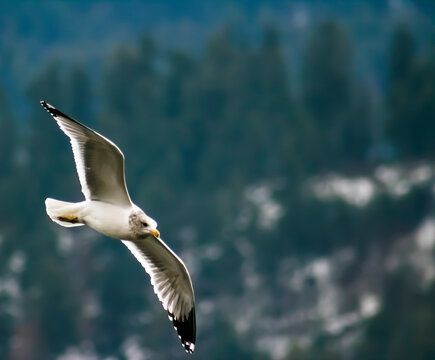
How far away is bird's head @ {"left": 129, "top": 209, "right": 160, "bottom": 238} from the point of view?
9.53m

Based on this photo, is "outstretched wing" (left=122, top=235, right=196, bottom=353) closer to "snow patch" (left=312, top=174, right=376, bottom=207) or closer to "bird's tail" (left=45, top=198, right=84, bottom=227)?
"bird's tail" (left=45, top=198, right=84, bottom=227)

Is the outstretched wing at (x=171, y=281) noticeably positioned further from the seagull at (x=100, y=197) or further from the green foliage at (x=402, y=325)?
the green foliage at (x=402, y=325)

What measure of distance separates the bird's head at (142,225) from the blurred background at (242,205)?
23.0 meters

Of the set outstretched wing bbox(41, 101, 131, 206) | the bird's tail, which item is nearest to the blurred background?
outstretched wing bbox(41, 101, 131, 206)

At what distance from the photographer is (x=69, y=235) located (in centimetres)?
4544

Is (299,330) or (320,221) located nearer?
(299,330)

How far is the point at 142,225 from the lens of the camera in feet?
31.4

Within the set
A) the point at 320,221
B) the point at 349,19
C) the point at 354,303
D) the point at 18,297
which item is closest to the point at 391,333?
the point at 354,303

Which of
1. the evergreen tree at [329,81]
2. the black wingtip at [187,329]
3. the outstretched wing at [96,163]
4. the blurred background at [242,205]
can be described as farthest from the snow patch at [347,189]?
the outstretched wing at [96,163]

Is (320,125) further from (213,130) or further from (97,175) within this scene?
(97,175)

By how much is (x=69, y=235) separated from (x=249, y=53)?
15737 millimetres

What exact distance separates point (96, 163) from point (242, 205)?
3561 centimetres

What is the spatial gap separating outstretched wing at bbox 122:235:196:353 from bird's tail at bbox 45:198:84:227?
733 millimetres

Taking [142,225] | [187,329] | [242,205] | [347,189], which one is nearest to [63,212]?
[142,225]
